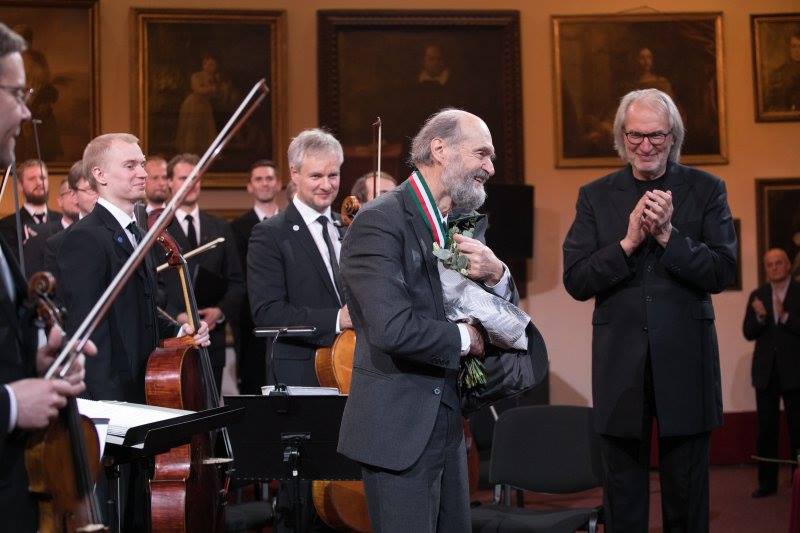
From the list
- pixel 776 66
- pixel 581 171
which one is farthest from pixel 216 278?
pixel 776 66

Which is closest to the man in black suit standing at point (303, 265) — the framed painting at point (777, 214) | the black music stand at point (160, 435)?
the black music stand at point (160, 435)

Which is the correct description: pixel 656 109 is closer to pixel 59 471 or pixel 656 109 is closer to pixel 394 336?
pixel 394 336

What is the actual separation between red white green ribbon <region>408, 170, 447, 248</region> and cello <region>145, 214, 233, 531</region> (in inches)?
54.2

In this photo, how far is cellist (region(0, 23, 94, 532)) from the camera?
2355 mm

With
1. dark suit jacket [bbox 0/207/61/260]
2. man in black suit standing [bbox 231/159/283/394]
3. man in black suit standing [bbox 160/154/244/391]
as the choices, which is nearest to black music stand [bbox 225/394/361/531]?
man in black suit standing [bbox 160/154/244/391]

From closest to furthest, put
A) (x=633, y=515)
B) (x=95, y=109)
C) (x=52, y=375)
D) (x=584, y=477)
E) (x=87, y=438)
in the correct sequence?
(x=52, y=375) → (x=87, y=438) → (x=633, y=515) → (x=584, y=477) → (x=95, y=109)

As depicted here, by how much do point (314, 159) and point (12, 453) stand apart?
8.89 ft

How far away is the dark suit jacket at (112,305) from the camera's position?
418 centimetres

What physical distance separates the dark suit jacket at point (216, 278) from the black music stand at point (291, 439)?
2412mm

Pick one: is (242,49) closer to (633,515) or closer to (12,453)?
(633,515)

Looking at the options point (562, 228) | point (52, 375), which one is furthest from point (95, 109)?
point (52, 375)

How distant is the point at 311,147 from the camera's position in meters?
5.00

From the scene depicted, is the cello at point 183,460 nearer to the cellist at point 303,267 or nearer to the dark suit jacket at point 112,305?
the dark suit jacket at point 112,305

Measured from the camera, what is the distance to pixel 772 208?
352 inches
